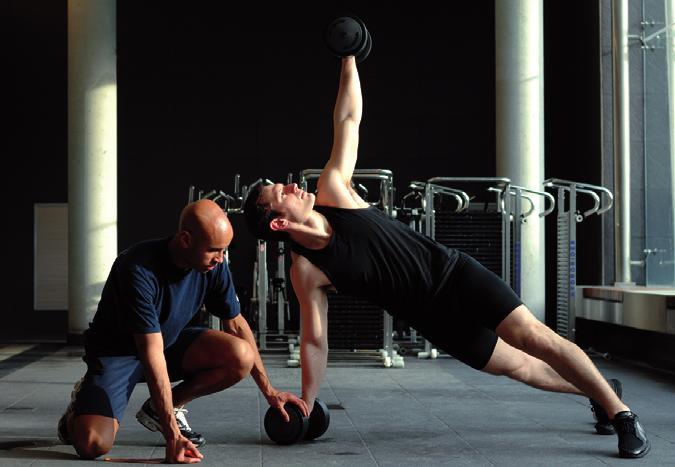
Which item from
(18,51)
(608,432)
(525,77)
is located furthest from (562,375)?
(18,51)

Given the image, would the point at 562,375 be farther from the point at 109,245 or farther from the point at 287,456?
the point at 109,245

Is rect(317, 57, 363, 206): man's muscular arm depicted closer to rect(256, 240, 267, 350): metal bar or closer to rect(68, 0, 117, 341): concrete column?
rect(256, 240, 267, 350): metal bar

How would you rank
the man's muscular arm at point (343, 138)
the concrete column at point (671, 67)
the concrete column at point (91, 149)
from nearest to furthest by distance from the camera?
the man's muscular arm at point (343, 138)
the concrete column at point (671, 67)
the concrete column at point (91, 149)

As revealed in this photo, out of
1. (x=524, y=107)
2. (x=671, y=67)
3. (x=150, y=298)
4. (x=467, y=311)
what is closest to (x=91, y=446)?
(x=150, y=298)

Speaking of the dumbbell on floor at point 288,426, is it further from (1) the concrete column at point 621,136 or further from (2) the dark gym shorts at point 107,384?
(1) the concrete column at point 621,136

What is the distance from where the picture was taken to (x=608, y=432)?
13.7ft

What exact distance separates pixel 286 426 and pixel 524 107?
5.64m

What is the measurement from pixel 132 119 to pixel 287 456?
28.3 feet

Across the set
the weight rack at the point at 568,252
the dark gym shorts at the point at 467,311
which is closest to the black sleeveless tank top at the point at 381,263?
the dark gym shorts at the point at 467,311

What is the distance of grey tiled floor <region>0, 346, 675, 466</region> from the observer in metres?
3.72

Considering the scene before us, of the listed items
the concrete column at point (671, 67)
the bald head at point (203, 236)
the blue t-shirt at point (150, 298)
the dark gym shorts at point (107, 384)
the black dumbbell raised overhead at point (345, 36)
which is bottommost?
the dark gym shorts at point (107, 384)

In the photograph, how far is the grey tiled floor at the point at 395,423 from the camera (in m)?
3.72

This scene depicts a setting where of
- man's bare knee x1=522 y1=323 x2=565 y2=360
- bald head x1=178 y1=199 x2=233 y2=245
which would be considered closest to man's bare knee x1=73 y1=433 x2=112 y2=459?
bald head x1=178 y1=199 x2=233 y2=245

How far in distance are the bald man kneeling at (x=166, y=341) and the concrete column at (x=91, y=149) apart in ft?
17.0
